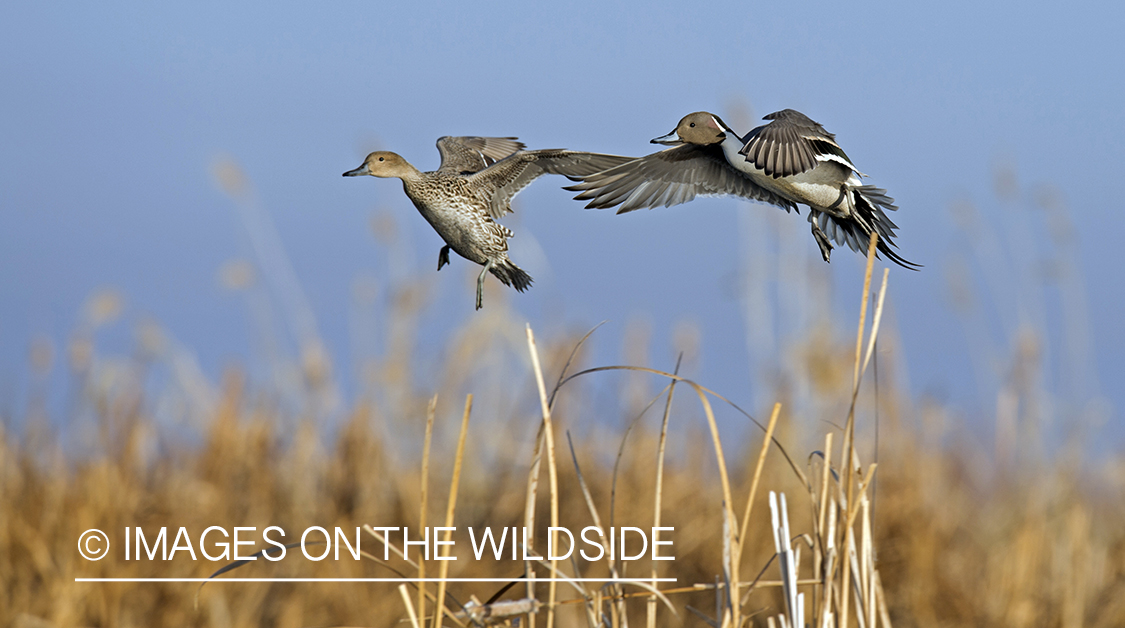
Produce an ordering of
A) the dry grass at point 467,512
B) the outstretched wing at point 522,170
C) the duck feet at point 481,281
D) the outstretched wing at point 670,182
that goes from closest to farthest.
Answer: the duck feet at point 481,281 < the outstretched wing at point 522,170 < the outstretched wing at point 670,182 < the dry grass at point 467,512

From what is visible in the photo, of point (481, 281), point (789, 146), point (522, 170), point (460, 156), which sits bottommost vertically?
point (481, 281)

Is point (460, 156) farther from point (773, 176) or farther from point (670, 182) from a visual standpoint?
point (773, 176)

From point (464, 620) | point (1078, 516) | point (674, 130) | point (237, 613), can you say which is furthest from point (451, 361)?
point (674, 130)

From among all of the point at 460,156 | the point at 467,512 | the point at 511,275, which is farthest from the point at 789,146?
the point at 467,512

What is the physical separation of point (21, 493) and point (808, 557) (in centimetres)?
441

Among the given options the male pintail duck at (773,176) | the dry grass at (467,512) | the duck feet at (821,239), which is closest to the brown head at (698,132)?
the male pintail duck at (773,176)

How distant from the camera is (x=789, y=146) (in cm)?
80

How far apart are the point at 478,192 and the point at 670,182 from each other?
13.9 inches

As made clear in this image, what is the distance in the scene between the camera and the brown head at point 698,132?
2.90 feet

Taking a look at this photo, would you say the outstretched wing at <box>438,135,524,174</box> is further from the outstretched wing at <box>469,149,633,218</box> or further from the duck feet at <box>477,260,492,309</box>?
the duck feet at <box>477,260,492,309</box>

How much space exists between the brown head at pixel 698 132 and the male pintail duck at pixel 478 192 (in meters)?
0.08

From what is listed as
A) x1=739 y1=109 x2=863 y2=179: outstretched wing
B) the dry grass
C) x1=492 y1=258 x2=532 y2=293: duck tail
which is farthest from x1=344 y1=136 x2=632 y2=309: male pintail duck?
the dry grass

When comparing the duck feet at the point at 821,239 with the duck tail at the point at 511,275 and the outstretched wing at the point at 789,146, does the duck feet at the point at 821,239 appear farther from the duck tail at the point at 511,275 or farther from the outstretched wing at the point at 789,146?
the duck tail at the point at 511,275

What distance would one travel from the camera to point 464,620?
5.85 feet
